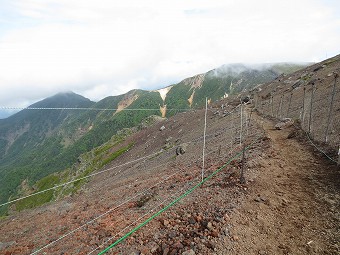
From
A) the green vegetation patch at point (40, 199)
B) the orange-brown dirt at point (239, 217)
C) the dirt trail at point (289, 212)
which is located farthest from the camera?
the green vegetation patch at point (40, 199)

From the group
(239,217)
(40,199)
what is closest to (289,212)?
(239,217)

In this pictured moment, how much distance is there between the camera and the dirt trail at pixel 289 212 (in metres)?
8.73

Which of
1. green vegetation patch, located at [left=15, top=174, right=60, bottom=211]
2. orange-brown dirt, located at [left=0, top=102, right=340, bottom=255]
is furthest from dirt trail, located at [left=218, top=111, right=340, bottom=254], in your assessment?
green vegetation patch, located at [left=15, top=174, right=60, bottom=211]

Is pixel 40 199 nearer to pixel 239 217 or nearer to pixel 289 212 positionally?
pixel 239 217

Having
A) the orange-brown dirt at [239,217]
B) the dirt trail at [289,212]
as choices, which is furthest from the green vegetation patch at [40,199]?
the dirt trail at [289,212]

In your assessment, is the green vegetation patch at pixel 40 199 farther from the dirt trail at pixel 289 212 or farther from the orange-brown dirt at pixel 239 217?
the dirt trail at pixel 289 212

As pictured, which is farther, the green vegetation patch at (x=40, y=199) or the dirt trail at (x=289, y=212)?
the green vegetation patch at (x=40, y=199)

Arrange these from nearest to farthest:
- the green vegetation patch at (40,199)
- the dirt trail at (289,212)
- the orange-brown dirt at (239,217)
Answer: the dirt trail at (289,212) → the orange-brown dirt at (239,217) → the green vegetation patch at (40,199)

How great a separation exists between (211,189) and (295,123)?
65.9 feet

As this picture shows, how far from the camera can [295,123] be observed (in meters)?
28.8

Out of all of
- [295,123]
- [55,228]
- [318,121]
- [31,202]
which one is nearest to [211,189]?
[55,228]

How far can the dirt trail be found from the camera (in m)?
8.73

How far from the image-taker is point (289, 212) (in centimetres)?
1073

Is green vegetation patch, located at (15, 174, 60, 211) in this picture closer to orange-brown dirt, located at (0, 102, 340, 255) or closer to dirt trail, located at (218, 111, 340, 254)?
orange-brown dirt, located at (0, 102, 340, 255)
